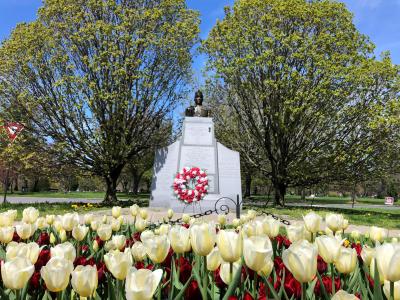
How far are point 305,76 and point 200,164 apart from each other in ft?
24.3

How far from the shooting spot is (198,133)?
637 inches

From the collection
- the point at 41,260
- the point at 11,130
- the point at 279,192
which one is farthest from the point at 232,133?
the point at 41,260

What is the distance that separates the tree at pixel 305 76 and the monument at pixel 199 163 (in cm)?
409

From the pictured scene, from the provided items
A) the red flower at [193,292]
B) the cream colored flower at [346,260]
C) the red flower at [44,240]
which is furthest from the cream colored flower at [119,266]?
the red flower at [44,240]

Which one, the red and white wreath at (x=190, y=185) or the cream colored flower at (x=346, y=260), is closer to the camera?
the cream colored flower at (x=346, y=260)

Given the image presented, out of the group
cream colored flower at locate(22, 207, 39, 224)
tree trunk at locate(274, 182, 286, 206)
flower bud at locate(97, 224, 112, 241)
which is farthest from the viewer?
tree trunk at locate(274, 182, 286, 206)

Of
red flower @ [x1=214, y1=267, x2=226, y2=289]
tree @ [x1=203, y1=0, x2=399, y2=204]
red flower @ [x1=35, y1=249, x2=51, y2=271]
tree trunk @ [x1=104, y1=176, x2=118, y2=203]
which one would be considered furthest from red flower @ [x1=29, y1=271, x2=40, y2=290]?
tree trunk @ [x1=104, y1=176, x2=118, y2=203]

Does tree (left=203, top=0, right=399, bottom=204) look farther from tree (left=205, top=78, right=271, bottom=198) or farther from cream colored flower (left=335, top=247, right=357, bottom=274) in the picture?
cream colored flower (left=335, top=247, right=357, bottom=274)

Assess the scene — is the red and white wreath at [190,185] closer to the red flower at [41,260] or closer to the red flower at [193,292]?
the red flower at [41,260]

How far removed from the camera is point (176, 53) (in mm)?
19875

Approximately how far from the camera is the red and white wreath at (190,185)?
14594 millimetres

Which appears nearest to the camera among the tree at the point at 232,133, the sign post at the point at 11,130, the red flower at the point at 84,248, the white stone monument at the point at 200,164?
the red flower at the point at 84,248

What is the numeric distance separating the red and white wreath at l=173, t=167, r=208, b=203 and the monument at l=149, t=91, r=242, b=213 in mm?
259

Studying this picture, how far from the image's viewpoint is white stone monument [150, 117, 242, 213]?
15.4 m
